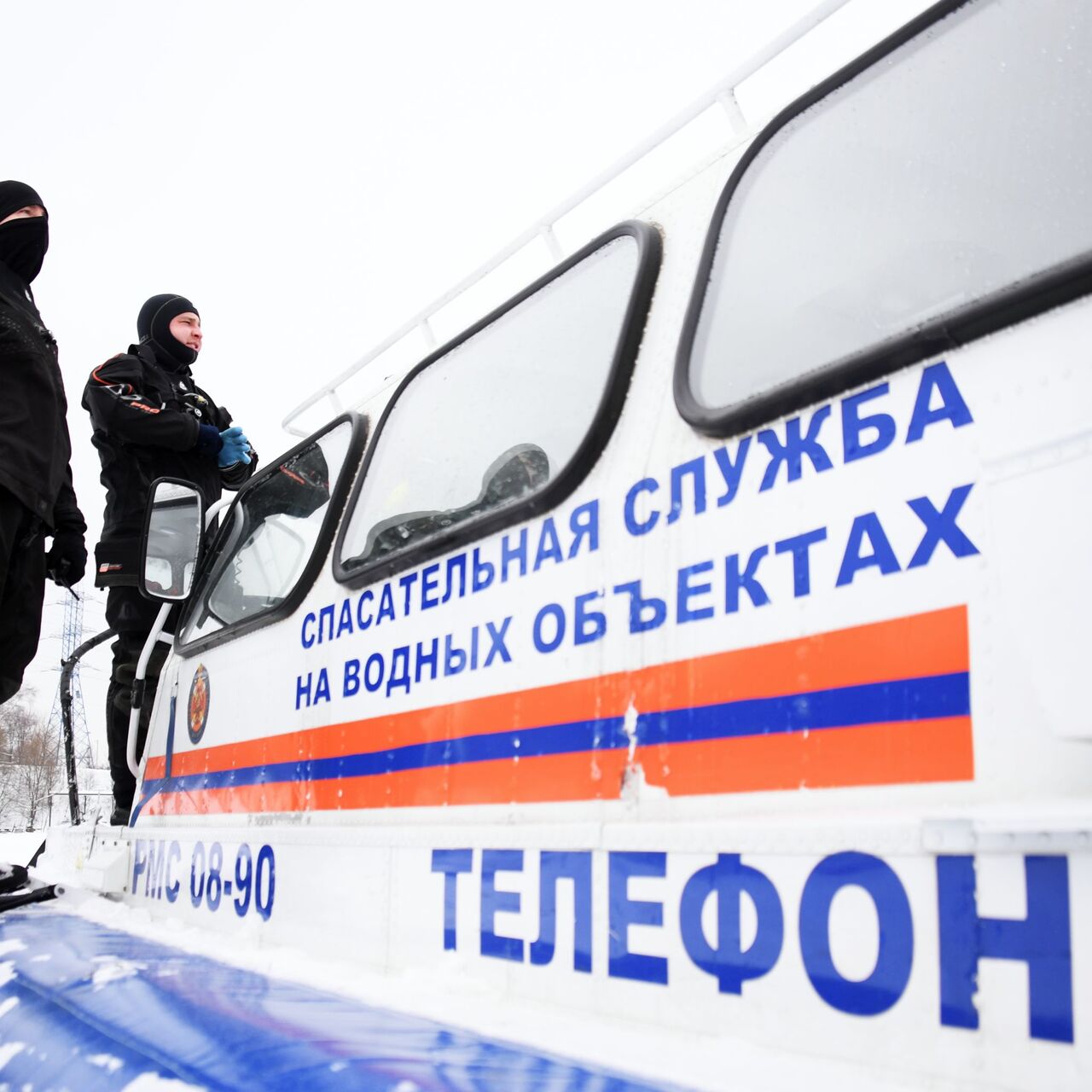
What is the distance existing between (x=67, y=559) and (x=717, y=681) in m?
2.76

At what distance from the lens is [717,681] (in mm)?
1299

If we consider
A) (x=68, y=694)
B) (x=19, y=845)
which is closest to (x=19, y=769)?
(x=19, y=845)

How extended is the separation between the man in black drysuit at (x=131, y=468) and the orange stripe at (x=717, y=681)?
5.82 ft

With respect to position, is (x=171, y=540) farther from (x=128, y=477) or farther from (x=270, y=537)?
(x=128, y=477)

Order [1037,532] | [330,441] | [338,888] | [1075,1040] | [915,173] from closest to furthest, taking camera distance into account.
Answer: [1075,1040] → [1037,532] → [915,173] → [338,888] → [330,441]

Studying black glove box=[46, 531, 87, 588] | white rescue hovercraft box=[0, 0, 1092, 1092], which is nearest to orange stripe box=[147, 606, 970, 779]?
white rescue hovercraft box=[0, 0, 1092, 1092]

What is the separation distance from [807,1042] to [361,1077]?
0.49 meters

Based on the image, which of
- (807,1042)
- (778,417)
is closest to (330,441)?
(778,417)

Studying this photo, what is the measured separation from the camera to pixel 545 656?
1.60 m

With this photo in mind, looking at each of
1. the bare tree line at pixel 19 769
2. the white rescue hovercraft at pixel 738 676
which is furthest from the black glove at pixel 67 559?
the bare tree line at pixel 19 769

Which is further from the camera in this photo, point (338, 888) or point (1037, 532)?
point (338, 888)

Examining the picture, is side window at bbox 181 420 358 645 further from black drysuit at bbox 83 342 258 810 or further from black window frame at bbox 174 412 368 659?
black drysuit at bbox 83 342 258 810

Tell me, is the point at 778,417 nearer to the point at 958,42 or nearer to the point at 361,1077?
the point at 958,42

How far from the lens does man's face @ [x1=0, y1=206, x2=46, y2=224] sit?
3174 millimetres
